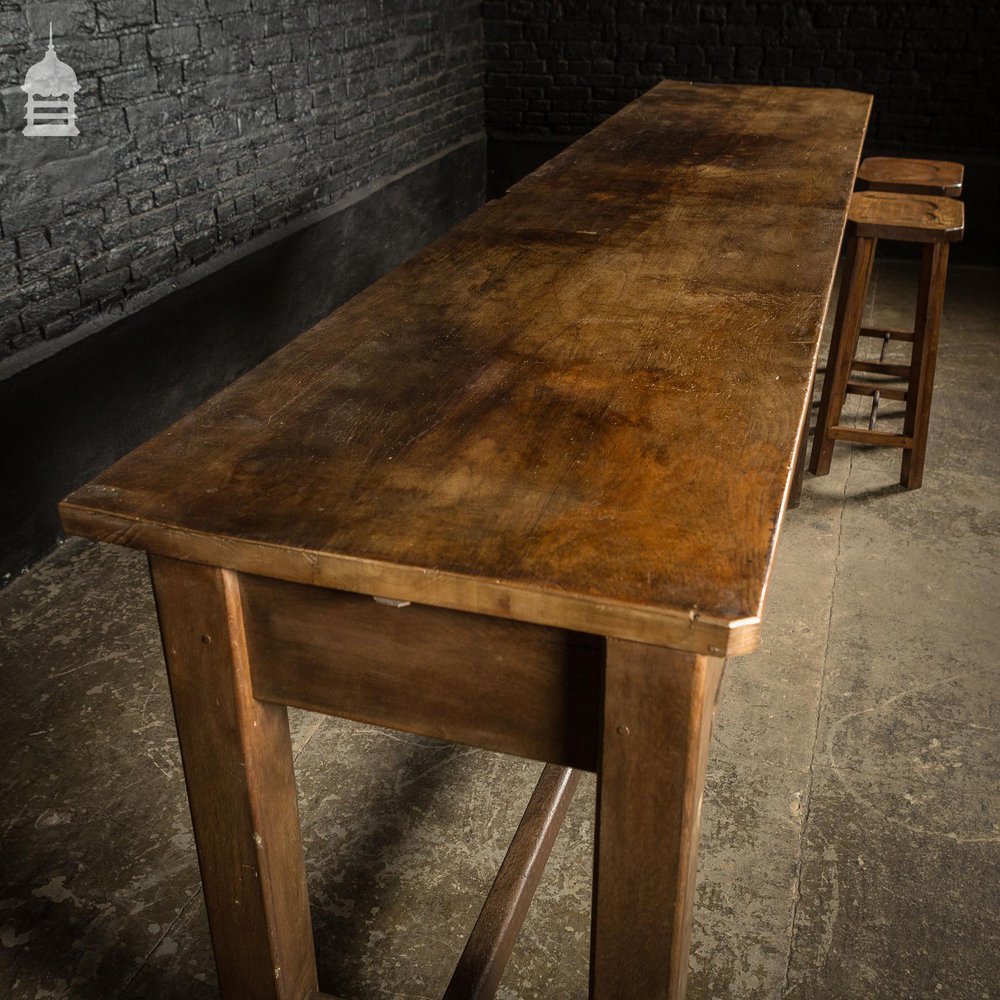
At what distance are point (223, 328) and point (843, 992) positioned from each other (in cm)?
290

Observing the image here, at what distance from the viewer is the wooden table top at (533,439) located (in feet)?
3.49

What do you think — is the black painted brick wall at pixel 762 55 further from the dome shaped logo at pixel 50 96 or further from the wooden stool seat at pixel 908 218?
the dome shaped logo at pixel 50 96

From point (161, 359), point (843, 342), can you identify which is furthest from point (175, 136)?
point (843, 342)

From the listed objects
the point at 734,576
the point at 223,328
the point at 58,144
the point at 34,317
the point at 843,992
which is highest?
the point at 58,144

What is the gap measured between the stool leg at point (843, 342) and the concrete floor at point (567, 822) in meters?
0.55

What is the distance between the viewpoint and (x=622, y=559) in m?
1.07

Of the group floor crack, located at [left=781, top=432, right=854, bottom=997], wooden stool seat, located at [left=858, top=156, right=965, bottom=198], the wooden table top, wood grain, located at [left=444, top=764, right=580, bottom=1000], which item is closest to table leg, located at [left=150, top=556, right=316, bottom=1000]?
the wooden table top

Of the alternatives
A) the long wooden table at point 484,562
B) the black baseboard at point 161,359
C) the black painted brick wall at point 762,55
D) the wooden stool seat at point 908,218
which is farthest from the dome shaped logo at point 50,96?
the black painted brick wall at point 762,55

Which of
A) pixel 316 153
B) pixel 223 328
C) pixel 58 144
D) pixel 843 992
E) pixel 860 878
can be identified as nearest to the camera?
pixel 843 992

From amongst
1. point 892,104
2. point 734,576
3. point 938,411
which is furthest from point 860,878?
point 892,104

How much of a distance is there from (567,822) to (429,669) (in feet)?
3.21

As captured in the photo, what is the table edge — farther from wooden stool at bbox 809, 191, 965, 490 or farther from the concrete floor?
wooden stool at bbox 809, 191, 965, 490

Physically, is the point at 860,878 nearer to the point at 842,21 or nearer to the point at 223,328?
the point at 223,328

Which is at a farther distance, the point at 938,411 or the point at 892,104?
the point at 892,104
